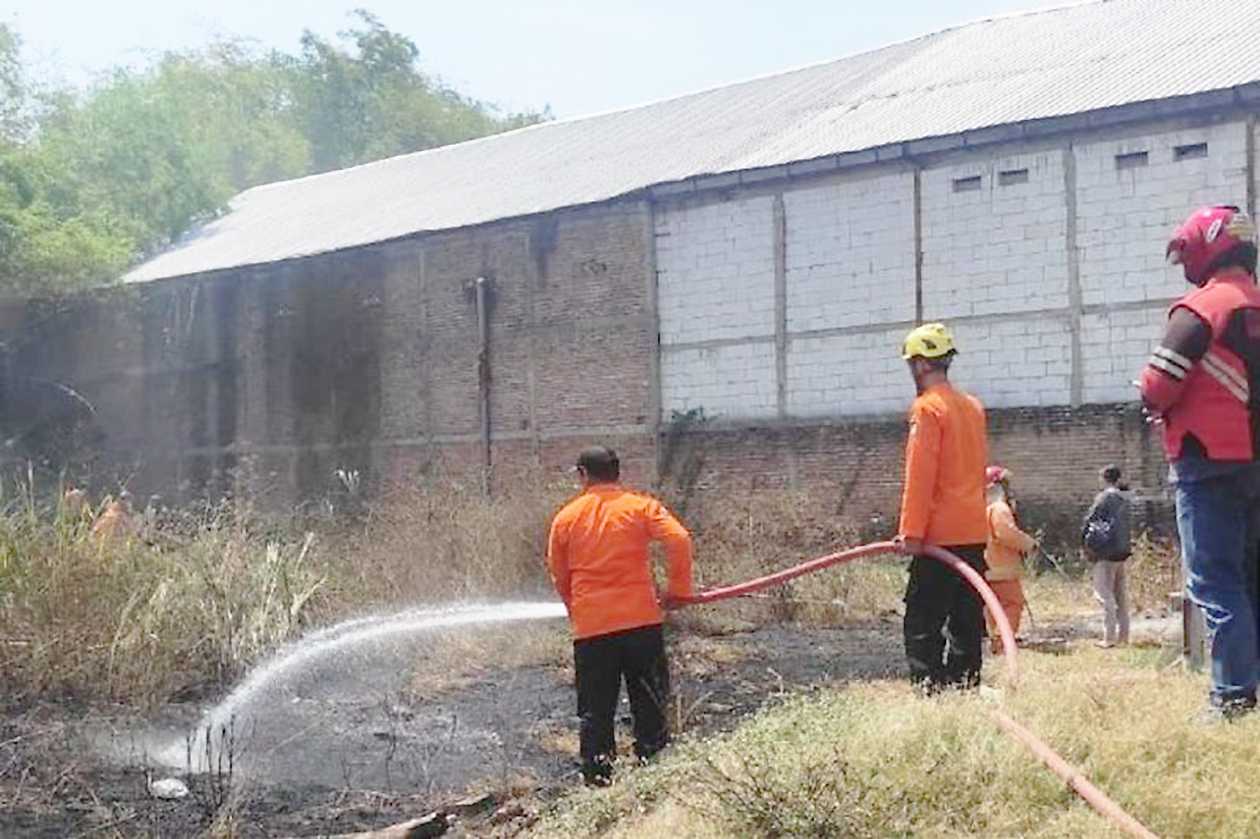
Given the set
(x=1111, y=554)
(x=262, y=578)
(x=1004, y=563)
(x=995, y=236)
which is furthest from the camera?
(x=995, y=236)

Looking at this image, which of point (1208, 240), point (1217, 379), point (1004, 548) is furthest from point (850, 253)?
point (1217, 379)

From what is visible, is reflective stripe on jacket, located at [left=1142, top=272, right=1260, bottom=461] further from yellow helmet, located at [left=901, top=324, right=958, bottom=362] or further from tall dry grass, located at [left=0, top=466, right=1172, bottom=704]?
tall dry grass, located at [left=0, top=466, right=1172, bottom=704]

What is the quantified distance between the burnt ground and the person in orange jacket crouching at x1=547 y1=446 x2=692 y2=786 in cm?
40

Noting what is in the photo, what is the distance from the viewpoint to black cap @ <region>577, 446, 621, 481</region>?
6469 millimetres

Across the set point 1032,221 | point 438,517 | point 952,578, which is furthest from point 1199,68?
point 952,578

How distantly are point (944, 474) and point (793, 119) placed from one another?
50.2ft

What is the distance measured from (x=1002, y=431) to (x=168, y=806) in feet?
41.7

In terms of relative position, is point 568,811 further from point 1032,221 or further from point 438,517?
point 1032,221

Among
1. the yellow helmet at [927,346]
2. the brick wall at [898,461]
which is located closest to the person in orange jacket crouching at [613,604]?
the yellow helmet at [927,346]

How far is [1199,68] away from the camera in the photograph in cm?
1642

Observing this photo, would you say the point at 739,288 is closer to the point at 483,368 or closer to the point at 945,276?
the point at 945,276

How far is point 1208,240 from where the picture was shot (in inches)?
200

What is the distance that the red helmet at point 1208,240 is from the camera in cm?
507

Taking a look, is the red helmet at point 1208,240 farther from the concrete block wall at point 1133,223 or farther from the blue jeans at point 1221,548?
the concrete block wall at point 1133,223
